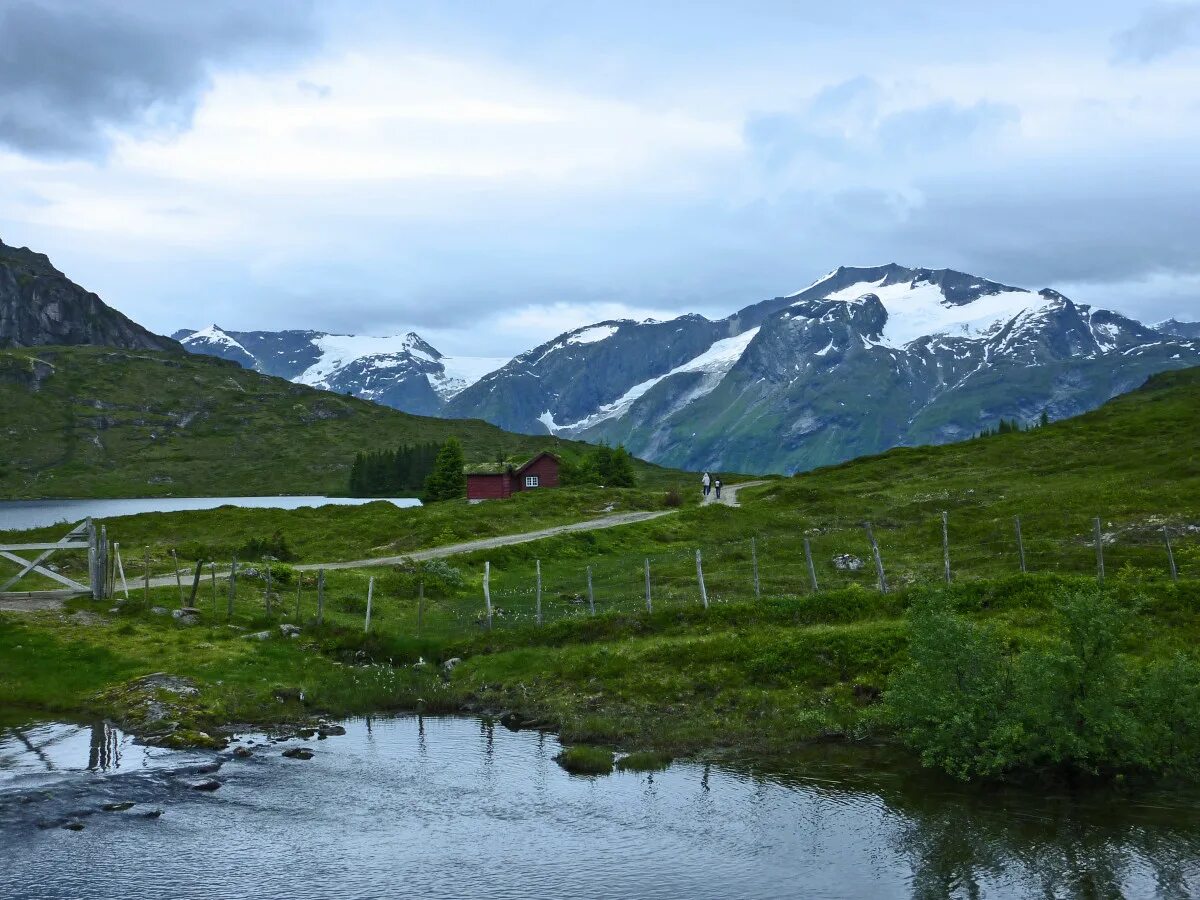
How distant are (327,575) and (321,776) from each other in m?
34.3

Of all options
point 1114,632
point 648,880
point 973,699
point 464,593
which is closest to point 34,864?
point 648,880

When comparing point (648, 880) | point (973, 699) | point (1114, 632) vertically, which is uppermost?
point (1114, 632)

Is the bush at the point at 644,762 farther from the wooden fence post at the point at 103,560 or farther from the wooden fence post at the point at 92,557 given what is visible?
the wooden fence post at the point at 103,560

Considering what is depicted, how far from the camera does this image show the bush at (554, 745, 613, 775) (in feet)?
111

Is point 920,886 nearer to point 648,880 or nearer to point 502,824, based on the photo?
point 648,880

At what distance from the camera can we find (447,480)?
169 m

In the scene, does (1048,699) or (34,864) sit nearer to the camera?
(34,864)

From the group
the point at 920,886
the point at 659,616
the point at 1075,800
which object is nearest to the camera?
the point at 920,886

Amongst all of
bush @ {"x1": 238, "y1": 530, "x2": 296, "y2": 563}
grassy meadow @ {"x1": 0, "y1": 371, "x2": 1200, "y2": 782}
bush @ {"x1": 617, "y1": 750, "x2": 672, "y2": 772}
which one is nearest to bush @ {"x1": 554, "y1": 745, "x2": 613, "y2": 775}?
bush @ {"x1": 617, "y1": 750, "x2": 672, "y2": 772}

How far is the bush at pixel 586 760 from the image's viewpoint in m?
33.9

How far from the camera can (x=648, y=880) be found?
80.9 feet

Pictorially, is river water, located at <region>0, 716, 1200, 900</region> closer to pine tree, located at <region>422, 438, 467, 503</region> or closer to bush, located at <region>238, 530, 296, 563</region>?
bush, located at <region>238, 530, 296, 563</region>

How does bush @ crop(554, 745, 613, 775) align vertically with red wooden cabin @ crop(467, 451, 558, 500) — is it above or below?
below

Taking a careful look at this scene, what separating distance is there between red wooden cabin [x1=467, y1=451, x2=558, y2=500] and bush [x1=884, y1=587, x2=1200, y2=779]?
369 feet
